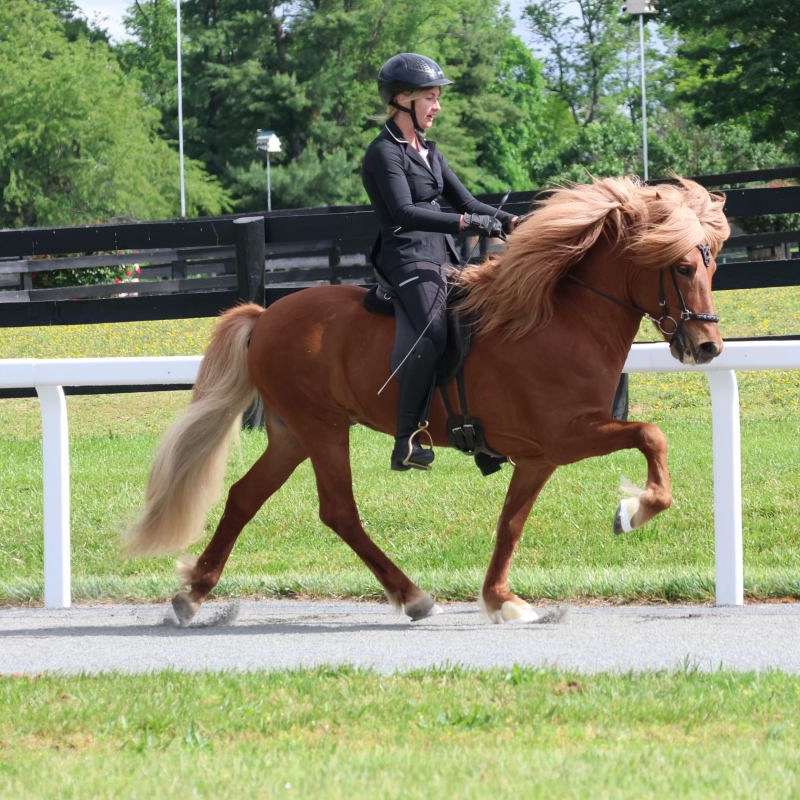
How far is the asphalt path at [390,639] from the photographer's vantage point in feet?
19.4

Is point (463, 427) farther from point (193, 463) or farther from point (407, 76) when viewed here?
point (407, 76)

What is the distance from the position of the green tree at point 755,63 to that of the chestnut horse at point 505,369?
2372cm

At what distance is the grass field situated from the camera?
8.08m

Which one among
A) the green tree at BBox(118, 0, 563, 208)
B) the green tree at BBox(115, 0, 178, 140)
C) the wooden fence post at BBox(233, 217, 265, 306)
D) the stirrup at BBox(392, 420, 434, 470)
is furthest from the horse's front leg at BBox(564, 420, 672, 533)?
the green tree at BBox(115, 0, 178, 140)

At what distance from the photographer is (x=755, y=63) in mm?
29812

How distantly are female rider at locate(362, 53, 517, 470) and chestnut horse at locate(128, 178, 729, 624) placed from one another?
191 mm

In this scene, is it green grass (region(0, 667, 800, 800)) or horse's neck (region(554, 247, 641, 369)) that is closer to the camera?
green grass (region(0, 667, 800, 800))

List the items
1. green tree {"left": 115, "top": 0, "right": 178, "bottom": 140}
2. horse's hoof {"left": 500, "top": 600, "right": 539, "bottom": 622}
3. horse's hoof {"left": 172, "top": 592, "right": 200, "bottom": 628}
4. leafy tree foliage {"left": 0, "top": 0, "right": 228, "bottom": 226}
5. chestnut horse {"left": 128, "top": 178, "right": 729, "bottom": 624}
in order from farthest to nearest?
green tree {"left": 115, "top": 0, "right": 178, "bottom": 140}
leafy tree foliage {"left": 0, "top": 0, "right": 228, "bottom": 226}
horse's hoof {"left": 172, "top": 592, "right": 200, "bottom": 628}
horse's hoof {"left": 500, "top": 600, "right": 539, "bottom": 622}
chestnut horse {"left": 128, "top": 178, "right": 729, "bottom": 624}

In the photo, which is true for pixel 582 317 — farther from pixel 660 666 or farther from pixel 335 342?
pixel 660 666

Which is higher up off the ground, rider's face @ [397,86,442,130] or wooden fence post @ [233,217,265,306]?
rider's face @ [397,86,442,130]

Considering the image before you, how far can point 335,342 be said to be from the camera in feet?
24.2

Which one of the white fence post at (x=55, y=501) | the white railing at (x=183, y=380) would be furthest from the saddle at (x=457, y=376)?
the white fence post at (x=55, y=501)

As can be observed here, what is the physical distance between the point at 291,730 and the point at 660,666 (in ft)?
5.38

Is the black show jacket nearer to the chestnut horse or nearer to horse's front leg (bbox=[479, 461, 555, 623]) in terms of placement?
the chestnut horse
